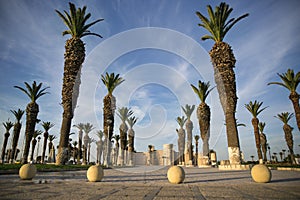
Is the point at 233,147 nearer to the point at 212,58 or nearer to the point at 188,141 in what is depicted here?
the point at 212,58

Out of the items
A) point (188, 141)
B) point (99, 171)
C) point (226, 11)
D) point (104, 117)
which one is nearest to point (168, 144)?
point (188, 141)

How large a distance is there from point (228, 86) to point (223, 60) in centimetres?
238

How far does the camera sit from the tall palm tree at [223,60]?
1666 cm

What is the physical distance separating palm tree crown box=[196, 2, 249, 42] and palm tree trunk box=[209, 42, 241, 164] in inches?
35.6

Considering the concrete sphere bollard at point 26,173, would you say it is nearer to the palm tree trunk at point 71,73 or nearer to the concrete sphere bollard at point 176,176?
the concrete sphere bollard at point 176,176

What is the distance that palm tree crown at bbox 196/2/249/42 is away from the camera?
57.8ft

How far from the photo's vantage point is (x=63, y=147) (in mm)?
16391

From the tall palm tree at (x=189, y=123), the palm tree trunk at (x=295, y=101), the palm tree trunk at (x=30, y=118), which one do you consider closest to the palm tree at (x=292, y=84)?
the palm tree trunk at (x=295, y=101)

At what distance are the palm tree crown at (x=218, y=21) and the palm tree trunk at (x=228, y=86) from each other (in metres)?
0.90

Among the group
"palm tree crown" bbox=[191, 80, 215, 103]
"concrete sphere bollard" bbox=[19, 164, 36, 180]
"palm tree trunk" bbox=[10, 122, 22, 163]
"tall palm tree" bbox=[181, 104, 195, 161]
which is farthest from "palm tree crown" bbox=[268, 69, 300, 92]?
"palm tree trunk" bbox=[10, 122, 22, 163]

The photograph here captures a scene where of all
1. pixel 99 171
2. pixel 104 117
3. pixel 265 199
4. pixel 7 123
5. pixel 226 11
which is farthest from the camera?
pixel 7 123

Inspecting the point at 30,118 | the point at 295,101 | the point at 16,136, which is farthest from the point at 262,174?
the point at 16,136

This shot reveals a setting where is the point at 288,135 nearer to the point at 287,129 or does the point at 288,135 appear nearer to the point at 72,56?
the point at 287,129

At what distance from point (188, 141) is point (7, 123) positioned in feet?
115
